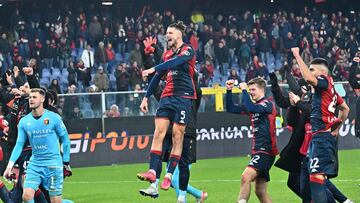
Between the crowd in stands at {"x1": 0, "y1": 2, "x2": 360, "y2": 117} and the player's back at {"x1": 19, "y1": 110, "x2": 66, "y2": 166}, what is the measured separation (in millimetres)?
15553

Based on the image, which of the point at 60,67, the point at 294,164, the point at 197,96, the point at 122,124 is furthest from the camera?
the point at 60,67

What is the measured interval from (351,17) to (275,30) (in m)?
5.15

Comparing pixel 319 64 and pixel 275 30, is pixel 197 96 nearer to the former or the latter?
pixel 319 64

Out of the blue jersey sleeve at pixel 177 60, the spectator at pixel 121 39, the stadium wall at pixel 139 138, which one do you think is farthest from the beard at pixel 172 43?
the spectator at pixel 121 39

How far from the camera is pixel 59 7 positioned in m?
36.5

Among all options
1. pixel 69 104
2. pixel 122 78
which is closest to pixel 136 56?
pixel 122 78

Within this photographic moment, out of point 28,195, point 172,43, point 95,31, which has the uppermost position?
point 95,31

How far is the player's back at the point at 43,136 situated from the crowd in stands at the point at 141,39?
15.6 metres

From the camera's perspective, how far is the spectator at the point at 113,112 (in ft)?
89.0

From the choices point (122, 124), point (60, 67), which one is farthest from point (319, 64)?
point (60, 67)

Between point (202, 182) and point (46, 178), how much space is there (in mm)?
7679

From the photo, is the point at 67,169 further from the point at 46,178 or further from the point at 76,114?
the point at 76,114

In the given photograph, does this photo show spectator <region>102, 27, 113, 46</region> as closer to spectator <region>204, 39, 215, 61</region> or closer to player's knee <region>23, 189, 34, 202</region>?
spectator <region>204, 39, 215, 61</region>

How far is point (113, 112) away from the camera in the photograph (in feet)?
89.4
